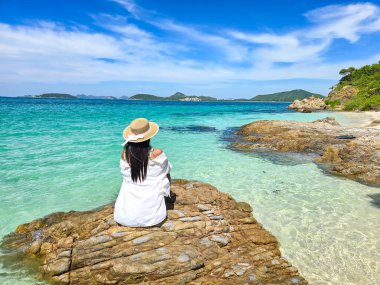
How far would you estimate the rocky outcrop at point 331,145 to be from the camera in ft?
44.1

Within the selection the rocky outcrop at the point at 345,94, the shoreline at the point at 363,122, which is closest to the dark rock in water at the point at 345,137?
the shoreline at the point at 363,122

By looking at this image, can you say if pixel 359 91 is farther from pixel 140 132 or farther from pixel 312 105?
pixel 140 132

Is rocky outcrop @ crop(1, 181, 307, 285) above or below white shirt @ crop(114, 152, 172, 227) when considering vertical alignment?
below

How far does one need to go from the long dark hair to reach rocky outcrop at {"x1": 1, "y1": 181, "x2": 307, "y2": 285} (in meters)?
1.30

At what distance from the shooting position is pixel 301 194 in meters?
11.1

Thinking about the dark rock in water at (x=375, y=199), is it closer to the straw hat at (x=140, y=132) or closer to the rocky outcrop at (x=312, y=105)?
the straw hat at (x=140, y=132)

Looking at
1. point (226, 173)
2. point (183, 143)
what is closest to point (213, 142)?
point (183, 143)

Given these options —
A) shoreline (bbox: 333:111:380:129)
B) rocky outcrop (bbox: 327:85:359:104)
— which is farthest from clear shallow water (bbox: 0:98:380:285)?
rocky outcrop (bbox: 327:85:359:104)

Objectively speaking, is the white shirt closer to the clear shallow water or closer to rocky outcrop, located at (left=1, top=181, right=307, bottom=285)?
rocky outcrop, located at (left=1, top=181, right=307, bottom=285)

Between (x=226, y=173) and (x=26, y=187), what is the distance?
9.22 m

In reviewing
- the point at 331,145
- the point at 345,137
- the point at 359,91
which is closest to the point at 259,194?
the point at 331,145

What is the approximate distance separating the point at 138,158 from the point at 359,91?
3519 inches

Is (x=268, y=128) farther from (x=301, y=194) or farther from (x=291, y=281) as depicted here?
(x=291, y=281)

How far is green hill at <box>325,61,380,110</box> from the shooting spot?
206ft
